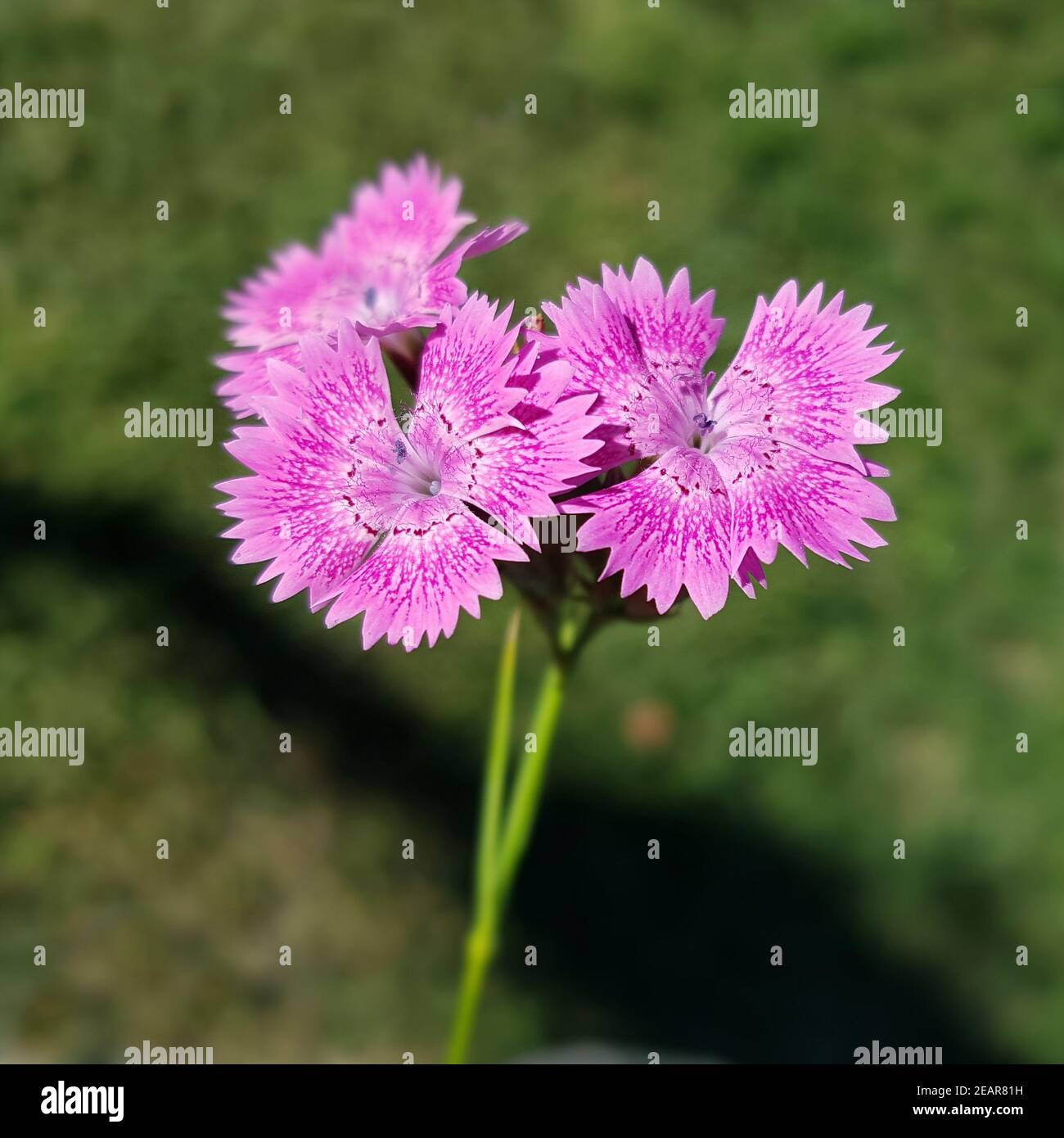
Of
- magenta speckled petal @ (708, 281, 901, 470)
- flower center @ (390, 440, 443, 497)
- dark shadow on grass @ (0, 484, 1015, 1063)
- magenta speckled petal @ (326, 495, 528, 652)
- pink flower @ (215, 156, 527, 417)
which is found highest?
pink flower @ (215, 156, 527, 417)

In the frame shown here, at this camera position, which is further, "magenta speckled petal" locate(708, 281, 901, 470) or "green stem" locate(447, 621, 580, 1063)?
"green stem" locate(447, 621, 580, 1063)

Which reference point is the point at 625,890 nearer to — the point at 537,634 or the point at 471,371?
the point at 537,634

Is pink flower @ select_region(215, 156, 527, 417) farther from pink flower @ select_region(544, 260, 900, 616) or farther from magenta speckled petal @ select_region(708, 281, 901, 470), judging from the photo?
magenta speckled petal @ select_region(708, 281, 901, 470)

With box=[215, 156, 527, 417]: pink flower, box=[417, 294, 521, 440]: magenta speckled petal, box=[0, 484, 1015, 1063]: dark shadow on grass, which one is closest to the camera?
box=[417, 294, 521, 440]: magenta speckled petal

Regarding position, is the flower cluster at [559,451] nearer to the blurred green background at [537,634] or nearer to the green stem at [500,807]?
the green stem at [500,807]

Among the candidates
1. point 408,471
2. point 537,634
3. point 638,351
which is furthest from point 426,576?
point 537,634

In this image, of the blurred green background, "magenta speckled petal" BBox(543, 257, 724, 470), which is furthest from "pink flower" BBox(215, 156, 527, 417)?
the blurred green background
